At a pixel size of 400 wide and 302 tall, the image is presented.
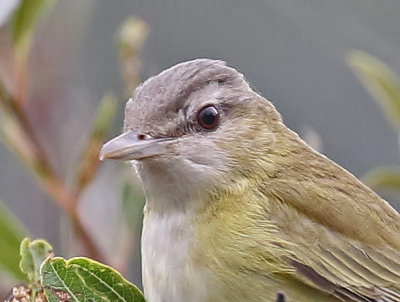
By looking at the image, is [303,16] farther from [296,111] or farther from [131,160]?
[131,160]

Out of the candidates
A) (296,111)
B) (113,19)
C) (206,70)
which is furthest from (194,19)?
(206,70)

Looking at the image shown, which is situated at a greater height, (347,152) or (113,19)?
(113,19)

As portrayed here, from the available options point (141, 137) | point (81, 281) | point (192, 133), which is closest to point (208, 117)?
point (192, 133)

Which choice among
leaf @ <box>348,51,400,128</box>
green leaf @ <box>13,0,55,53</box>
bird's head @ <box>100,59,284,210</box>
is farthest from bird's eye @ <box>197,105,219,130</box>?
leaf @ <box>348,51,400,128</box>

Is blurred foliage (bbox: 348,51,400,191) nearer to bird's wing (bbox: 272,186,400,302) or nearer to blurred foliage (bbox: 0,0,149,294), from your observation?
bird's wing (bbox: 272,186,400,302)

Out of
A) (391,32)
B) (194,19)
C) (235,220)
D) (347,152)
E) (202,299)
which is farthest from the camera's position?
(194,19)

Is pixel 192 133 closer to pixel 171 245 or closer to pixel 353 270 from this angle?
pixel 171 245

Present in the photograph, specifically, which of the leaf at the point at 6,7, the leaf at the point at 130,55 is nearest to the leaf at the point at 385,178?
the leaf at the point at 130,55
